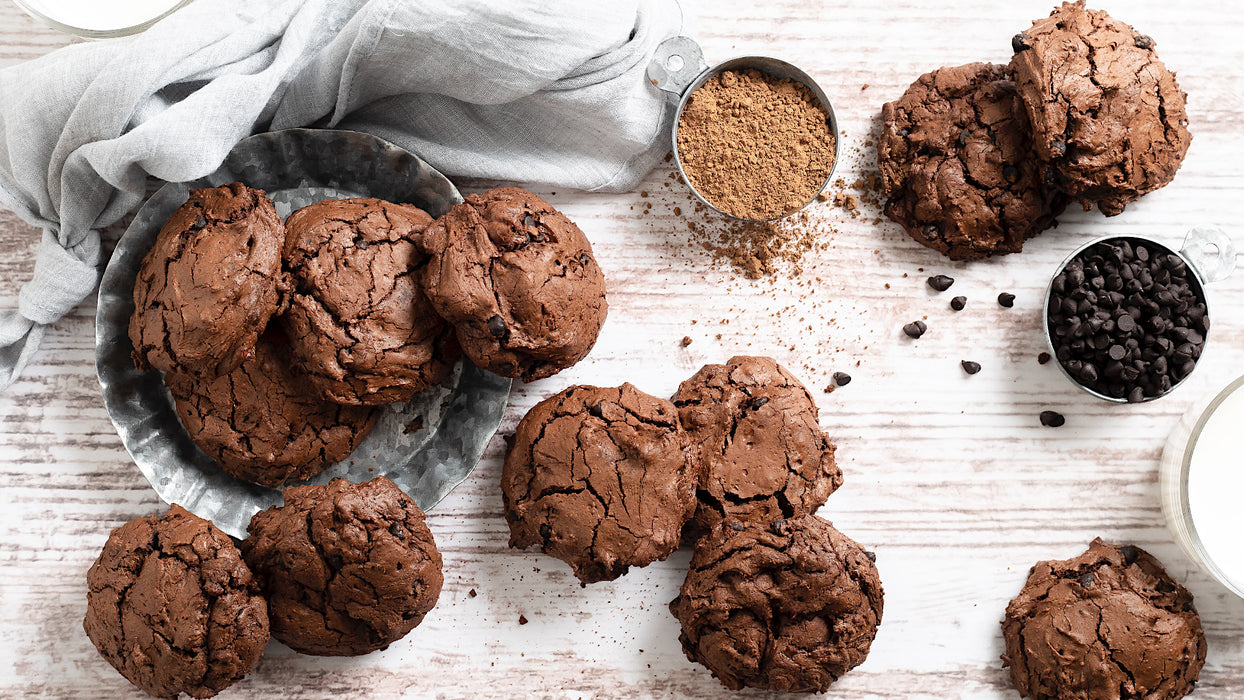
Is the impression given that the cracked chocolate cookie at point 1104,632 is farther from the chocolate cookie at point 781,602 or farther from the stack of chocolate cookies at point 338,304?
the stack of chocolate cookies at point 338,304

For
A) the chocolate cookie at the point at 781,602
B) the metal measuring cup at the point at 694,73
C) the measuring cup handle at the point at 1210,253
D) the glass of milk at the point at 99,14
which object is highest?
the glass of milk at the point at 99,14

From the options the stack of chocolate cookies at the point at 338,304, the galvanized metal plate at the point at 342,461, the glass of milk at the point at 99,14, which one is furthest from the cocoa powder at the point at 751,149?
the glass of milk at the point at 99,14

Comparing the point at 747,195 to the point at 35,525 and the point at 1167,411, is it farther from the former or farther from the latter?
the point at 35,525

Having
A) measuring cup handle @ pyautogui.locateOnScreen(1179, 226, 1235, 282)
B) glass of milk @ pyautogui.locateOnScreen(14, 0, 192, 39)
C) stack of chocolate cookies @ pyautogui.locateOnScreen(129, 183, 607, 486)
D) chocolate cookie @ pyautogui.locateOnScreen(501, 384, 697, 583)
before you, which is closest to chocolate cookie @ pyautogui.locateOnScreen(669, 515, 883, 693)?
chocolate cookie @ pyautogui.locateOnScreen(501, 384, 697, 583)

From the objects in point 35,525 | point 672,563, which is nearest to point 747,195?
point 672,563

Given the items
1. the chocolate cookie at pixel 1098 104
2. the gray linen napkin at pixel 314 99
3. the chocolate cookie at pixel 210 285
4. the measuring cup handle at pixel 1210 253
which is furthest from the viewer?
the measuring cup handle at pixel 1210 253

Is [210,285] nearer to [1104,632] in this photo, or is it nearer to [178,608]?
[178,608]

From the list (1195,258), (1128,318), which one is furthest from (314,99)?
(1195,258)
